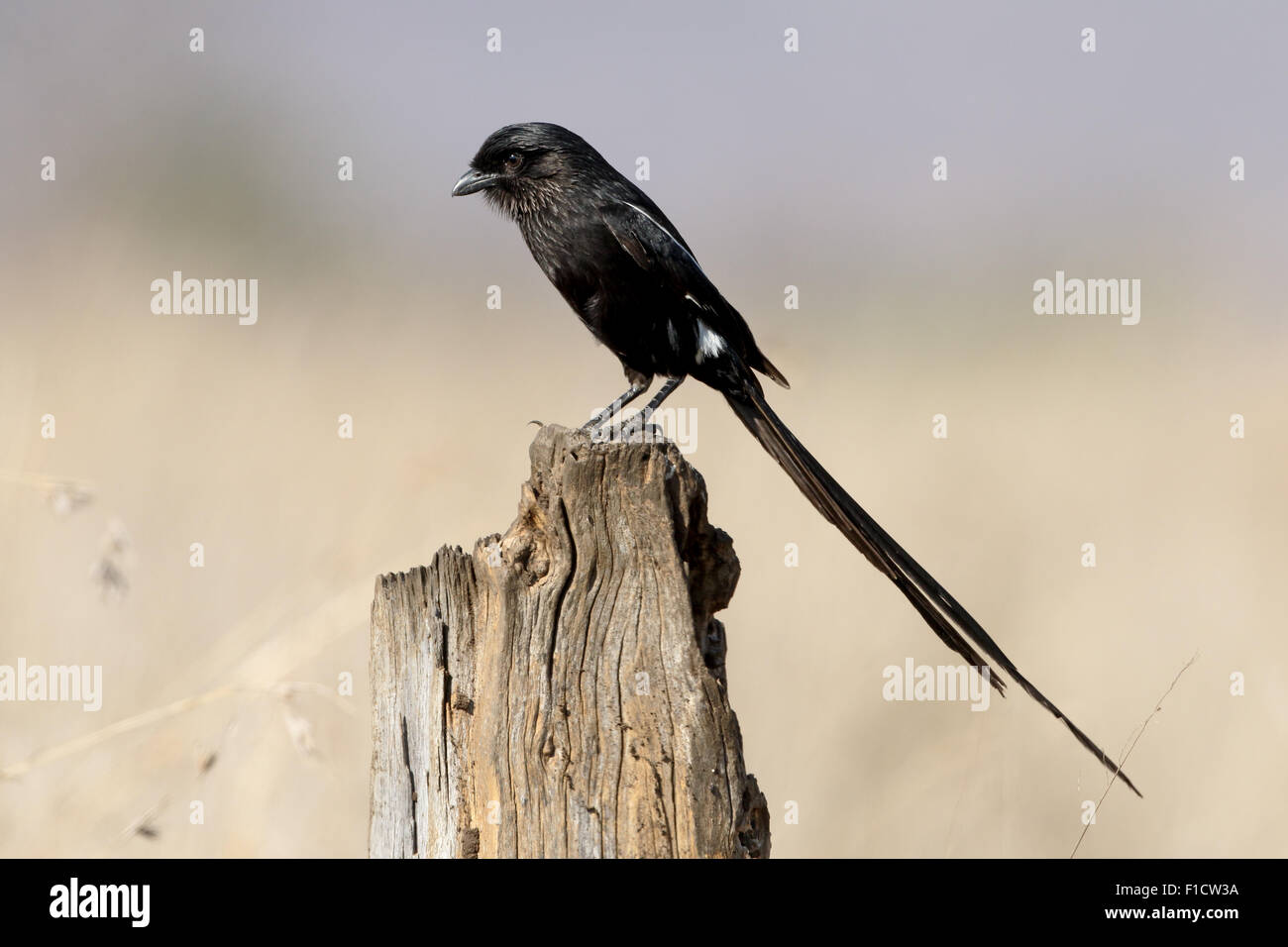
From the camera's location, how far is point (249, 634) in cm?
339

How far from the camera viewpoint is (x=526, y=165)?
3861 mm

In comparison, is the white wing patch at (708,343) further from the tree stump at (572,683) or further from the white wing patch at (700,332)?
the tree stump at (572,683)

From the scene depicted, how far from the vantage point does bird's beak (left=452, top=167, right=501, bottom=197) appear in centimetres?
392

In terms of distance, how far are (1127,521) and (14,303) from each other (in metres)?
5.55

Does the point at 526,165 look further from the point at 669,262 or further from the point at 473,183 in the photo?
the point at 669,262

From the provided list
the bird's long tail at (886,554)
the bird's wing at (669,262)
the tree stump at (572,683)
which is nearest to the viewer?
the tree stump at (572,683)

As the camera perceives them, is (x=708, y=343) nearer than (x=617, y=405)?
Yes

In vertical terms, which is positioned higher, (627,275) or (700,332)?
(627,275)

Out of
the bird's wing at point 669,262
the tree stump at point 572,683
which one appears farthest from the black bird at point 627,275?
the tree stump at point 572,683

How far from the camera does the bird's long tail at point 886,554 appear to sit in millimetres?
2250

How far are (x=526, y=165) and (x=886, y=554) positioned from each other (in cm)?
196

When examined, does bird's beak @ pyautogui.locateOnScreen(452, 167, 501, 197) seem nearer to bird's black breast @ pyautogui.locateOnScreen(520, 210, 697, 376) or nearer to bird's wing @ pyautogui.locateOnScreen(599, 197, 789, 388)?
bird's black breast @ pyautogui.locateOnScreen(520, 210, 697, 376)

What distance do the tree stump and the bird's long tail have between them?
0.52 m

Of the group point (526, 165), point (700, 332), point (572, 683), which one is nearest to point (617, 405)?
point (700, 332)
